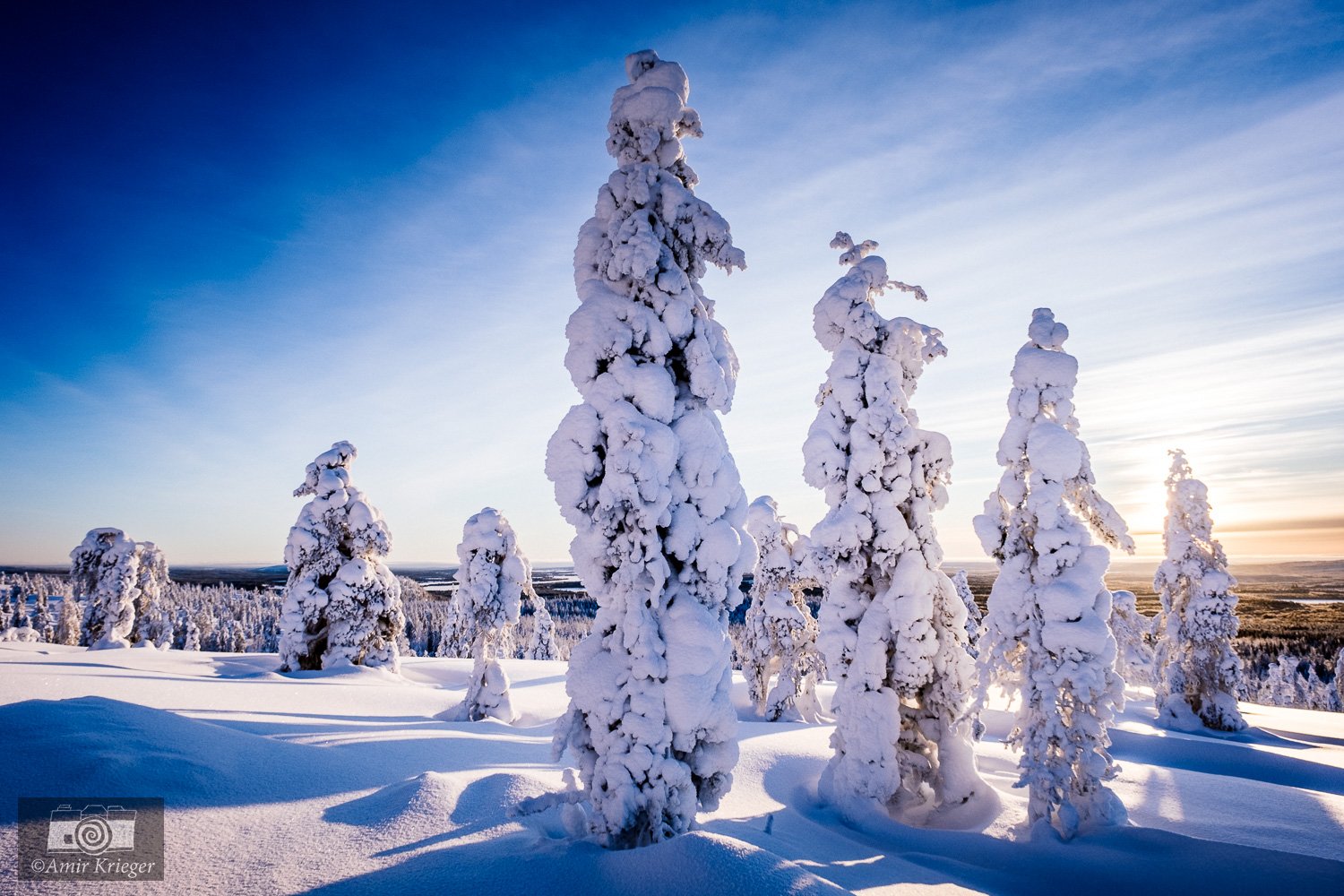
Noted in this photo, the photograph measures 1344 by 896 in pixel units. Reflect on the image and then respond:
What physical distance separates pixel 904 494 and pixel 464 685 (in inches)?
811

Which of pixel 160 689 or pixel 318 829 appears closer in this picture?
pixel 318 829

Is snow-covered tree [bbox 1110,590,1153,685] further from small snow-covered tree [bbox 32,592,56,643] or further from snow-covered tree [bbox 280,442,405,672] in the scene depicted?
small snow-covered tree [bbox 32,592,56,643]

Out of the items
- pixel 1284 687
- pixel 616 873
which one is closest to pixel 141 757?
pixel 616 873

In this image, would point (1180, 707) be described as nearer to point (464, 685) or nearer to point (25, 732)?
point (464, 685)

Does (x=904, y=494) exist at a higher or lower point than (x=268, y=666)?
higher

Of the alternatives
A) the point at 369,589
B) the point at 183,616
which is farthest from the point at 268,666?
the point at 183,616

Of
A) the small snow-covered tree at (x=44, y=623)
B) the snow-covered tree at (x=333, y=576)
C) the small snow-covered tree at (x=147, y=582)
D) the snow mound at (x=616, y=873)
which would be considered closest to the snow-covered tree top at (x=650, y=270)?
the snow mound at (x=616, y=873)

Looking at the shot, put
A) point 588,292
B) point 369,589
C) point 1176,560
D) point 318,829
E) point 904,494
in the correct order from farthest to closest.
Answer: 1. point 1176,560
2. point 369,589
3. point 904,494
4. point 588,292
5. point 318,829

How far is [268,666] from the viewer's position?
22.6 metres

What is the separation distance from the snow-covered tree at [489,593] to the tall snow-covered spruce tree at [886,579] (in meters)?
10.2

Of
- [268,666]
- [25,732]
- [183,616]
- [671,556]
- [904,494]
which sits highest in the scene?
[904,494]

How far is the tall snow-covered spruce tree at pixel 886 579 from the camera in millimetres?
11445

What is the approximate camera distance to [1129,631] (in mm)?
26531

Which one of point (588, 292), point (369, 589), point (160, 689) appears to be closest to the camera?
point (588, 292)
